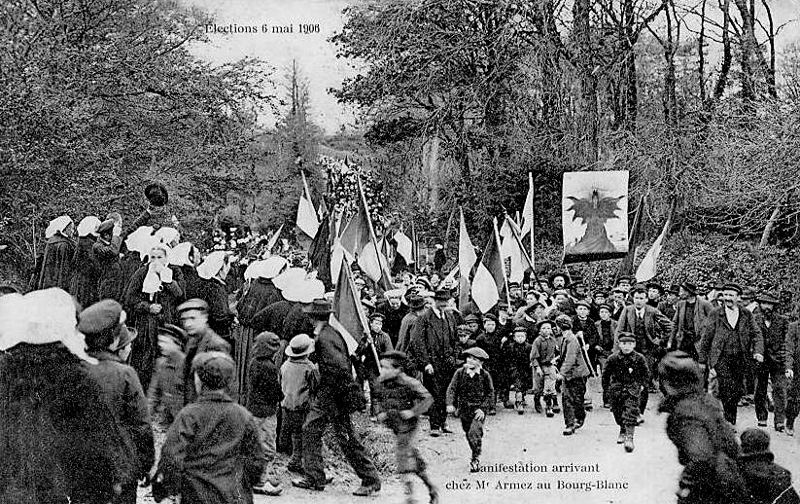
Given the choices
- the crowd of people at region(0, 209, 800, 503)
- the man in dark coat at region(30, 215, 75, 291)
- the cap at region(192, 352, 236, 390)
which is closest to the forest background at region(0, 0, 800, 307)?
the crowd of people at region(0, 209, 800, 503)

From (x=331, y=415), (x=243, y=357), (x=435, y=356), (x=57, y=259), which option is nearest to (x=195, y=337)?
(x=331, y=415)

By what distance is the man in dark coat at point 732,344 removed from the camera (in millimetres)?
8688

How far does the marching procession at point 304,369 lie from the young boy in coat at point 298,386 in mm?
18

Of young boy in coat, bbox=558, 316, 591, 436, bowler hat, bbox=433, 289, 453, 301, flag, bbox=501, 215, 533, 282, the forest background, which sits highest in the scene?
the forest background

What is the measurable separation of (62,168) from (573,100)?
10.7 metres

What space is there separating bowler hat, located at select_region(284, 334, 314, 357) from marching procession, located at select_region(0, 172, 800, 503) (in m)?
0.01

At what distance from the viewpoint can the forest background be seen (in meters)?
12.1

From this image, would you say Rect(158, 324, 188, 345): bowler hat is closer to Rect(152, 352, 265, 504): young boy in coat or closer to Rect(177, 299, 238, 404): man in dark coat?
Rect(177, 299, 238, 404): man in dark coat

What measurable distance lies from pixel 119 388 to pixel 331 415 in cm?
223

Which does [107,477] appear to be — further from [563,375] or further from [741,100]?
[741,100]

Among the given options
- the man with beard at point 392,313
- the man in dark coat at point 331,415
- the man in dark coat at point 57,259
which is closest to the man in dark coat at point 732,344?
the man with beard at point 392,313

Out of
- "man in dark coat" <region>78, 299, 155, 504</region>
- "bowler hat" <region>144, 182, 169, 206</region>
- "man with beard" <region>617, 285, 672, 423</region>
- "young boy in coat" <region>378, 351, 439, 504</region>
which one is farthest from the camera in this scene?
"bowler hat" <region>144, 182, 169, 206</region>

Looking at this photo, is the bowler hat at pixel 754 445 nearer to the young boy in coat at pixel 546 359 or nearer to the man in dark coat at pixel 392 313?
the young boy in coat at pixel 546 359

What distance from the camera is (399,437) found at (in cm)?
584
